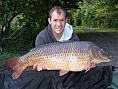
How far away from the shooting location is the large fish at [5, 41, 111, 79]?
1.78m

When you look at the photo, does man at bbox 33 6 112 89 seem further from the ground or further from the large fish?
the ground

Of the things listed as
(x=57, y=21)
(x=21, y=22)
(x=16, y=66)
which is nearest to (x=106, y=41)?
(x=21, y=22)

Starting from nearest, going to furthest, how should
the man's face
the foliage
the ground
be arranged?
the man's face
the ground
the foliage

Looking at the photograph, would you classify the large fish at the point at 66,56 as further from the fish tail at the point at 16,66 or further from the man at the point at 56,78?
the man at the point at 56,78

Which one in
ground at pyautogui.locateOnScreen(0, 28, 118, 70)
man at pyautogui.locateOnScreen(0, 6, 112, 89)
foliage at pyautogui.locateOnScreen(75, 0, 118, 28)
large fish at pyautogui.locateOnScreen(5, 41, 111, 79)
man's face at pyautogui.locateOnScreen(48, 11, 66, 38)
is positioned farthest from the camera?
foliage at pyautogui.locateOnScreen(75, 0, 118, 28)

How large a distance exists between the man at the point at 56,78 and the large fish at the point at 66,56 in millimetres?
342

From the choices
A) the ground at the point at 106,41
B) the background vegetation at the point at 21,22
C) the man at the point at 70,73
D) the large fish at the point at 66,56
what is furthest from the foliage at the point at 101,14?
the large fish at the point at 66,56

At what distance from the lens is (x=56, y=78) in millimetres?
2279

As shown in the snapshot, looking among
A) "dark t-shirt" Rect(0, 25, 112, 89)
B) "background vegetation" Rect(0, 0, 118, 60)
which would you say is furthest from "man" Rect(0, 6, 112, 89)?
"background vegetation" Rect(0, 0, 118, 60)

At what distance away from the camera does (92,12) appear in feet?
60.6

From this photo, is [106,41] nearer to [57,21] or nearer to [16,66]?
[57,21]

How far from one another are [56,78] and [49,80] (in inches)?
2.6

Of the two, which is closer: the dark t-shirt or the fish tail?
the fish tail

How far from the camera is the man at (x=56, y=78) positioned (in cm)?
223
